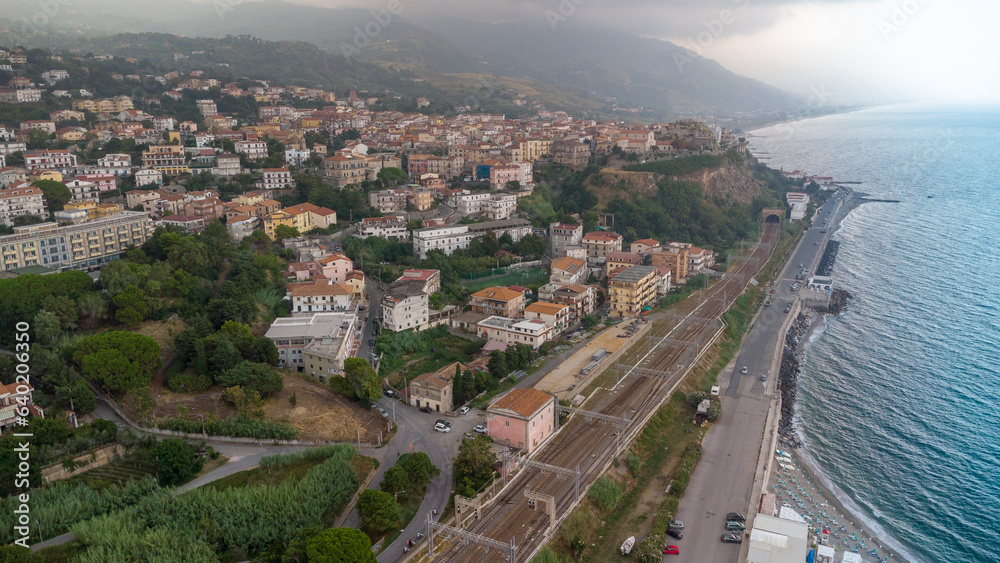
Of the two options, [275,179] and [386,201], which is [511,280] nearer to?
[386,201]

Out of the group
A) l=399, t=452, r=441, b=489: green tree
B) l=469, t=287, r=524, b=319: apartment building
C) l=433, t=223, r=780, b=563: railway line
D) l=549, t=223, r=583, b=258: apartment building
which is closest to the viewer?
l=433, t=223, r=780, b=563: railway line

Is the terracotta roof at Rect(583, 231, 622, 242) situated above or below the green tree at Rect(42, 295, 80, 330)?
above

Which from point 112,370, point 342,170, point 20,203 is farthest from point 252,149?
point 112,370

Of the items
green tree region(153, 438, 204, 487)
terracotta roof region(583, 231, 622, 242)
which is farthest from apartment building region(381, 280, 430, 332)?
terracotta roof region(583, 231, 622, 242)

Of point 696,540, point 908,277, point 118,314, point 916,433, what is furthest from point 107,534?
point 908,277

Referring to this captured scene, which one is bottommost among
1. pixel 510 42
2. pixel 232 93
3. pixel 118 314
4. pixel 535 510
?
pixel 535 510

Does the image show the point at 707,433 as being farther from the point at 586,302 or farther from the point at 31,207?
the point at 31,207

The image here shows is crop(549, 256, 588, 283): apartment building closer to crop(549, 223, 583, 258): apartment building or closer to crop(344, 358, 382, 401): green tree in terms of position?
crop(549, 223, 583, 258): apartment building
